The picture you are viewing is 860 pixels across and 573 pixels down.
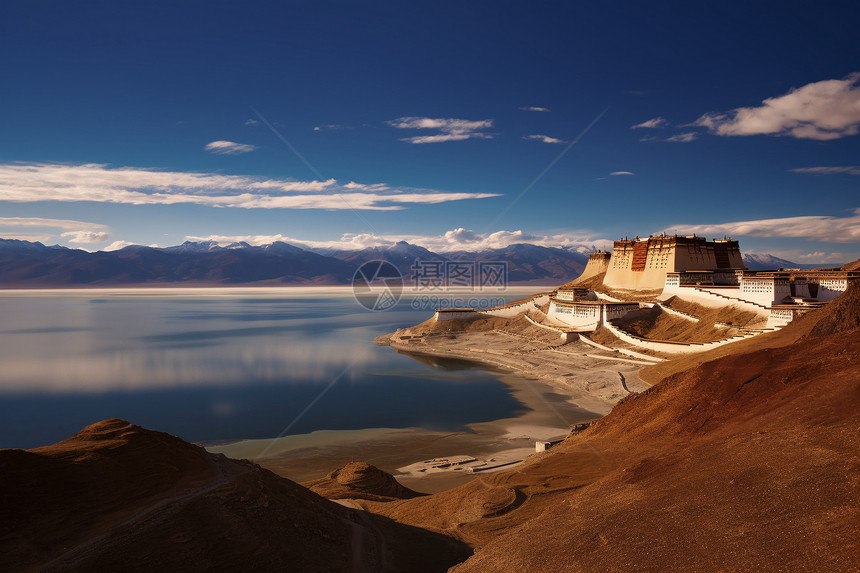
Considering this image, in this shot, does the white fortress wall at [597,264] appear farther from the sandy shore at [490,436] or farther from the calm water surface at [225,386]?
the sandy shore at [490,436]

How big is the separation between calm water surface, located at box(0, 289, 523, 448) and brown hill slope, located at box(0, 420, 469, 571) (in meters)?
16.3

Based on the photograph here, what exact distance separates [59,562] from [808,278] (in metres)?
47.5

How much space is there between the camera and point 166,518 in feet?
31.6

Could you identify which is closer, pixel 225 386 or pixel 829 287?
pixel 225 386

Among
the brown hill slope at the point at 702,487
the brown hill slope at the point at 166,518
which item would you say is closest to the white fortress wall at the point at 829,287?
the brown hill slope at the point at 702,487

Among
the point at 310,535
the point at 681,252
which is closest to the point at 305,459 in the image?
the point at 310,535

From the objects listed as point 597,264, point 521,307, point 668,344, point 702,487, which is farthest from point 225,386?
point 597,264

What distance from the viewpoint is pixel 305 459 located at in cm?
2294

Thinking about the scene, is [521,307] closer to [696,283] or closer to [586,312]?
[586,312]

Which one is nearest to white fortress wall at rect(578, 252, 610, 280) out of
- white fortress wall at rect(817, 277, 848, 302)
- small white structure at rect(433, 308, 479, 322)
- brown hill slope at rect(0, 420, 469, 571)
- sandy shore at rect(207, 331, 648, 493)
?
Result: small white structure at rect(433, 308, 479, 322)

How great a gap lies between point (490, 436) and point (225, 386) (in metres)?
22.9

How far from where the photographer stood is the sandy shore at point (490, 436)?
854 inches

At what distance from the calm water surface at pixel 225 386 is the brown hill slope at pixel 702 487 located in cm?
1383

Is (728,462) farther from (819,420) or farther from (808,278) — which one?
(808,278)
